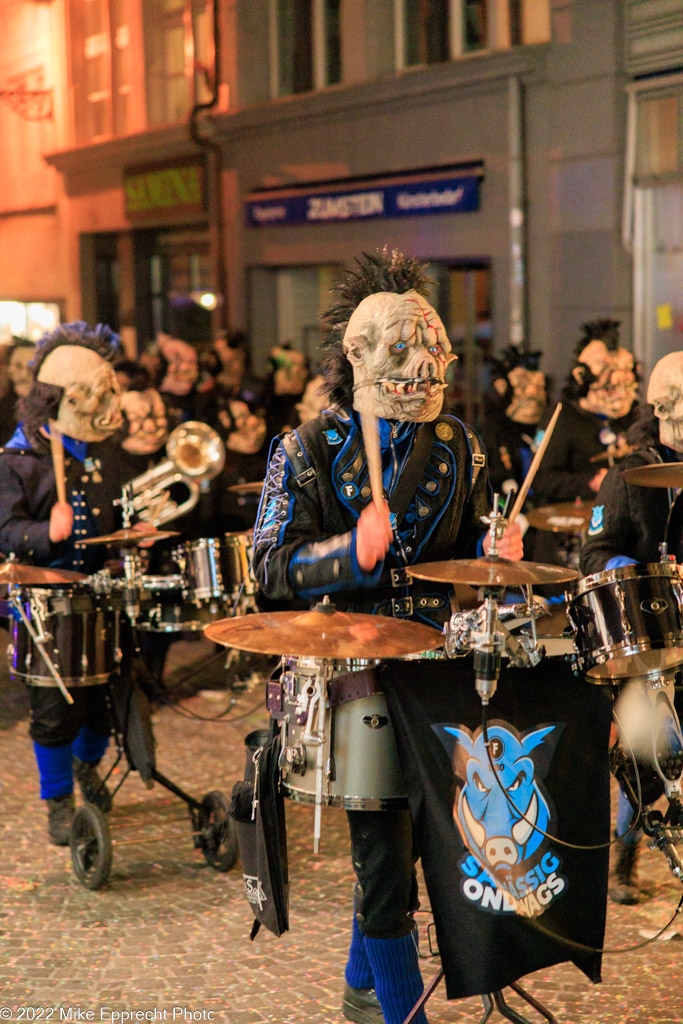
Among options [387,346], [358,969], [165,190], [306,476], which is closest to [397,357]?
[387,346]

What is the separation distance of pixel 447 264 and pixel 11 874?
9133 millimetres

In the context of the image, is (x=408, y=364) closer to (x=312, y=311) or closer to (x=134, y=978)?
(x=134, y=978)

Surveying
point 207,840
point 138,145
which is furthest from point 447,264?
point 207,840

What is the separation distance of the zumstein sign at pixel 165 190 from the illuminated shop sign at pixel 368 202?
132 centimetres

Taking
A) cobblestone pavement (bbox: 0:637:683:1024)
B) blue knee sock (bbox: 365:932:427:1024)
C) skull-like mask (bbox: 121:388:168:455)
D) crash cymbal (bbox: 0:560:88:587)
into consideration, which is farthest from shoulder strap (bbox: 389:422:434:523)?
skull-like mask (bbox: 121:388:168:455)

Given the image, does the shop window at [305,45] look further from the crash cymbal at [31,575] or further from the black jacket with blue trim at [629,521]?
the black jacket with blue trim at [629,521]

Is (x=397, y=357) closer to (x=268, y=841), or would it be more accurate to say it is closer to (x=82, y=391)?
(x=268, y=841)

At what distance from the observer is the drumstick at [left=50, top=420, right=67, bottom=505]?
510cm

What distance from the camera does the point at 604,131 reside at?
1062 cm

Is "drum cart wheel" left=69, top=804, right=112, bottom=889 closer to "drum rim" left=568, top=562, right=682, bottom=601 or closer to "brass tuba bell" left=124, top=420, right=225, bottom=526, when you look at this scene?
"brass tuba bell" left=124, top=420, right=225, bottom=526

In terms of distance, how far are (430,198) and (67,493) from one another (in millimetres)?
8244

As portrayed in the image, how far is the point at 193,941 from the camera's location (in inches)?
172

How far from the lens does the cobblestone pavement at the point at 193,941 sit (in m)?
3.88

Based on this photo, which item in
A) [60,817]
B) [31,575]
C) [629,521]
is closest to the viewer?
[629,521]
